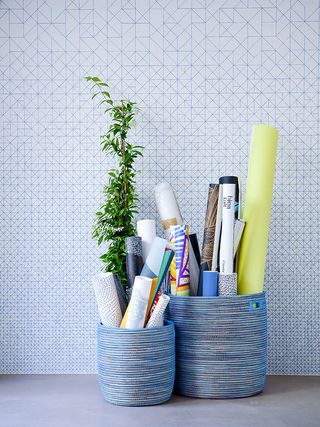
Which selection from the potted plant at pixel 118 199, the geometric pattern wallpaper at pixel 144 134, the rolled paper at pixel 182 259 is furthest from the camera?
the geometric pattern wallpaper at pixel 144 134

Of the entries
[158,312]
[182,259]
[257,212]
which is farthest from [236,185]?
[158,312]

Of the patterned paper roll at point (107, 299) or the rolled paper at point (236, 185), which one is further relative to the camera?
the rolled paper at point (236, 185)

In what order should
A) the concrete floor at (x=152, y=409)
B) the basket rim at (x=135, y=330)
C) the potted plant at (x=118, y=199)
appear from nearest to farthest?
the concrete floor at (x=152, y=409) < the basket rim at (x=135, y=330) < the potted plant at (x=118, y=199)

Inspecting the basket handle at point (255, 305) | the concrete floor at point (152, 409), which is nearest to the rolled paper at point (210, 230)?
the basket handle at point (255, 305)

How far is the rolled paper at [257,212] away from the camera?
1.63 meters

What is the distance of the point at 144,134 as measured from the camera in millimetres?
1834

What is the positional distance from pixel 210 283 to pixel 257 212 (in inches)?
8.6

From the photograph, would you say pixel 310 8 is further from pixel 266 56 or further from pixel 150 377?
pixel 150 377

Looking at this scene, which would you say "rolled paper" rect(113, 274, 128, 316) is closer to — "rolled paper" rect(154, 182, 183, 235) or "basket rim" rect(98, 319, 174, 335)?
"basket rim" rect(98, 319, 174, 335)

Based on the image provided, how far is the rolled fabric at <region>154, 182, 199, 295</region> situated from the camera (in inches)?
65.5

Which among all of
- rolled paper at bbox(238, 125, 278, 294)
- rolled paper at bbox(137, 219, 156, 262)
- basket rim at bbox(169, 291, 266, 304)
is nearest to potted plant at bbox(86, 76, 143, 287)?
rolled paper at bbox(137, 219, 156, 262)

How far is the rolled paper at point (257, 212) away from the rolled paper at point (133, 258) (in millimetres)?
252

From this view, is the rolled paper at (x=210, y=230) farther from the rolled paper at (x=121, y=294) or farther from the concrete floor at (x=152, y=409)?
the concrete floor at (x=152, y=409)

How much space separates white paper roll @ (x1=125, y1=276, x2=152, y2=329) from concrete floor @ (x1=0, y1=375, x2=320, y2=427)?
0.62 feet
